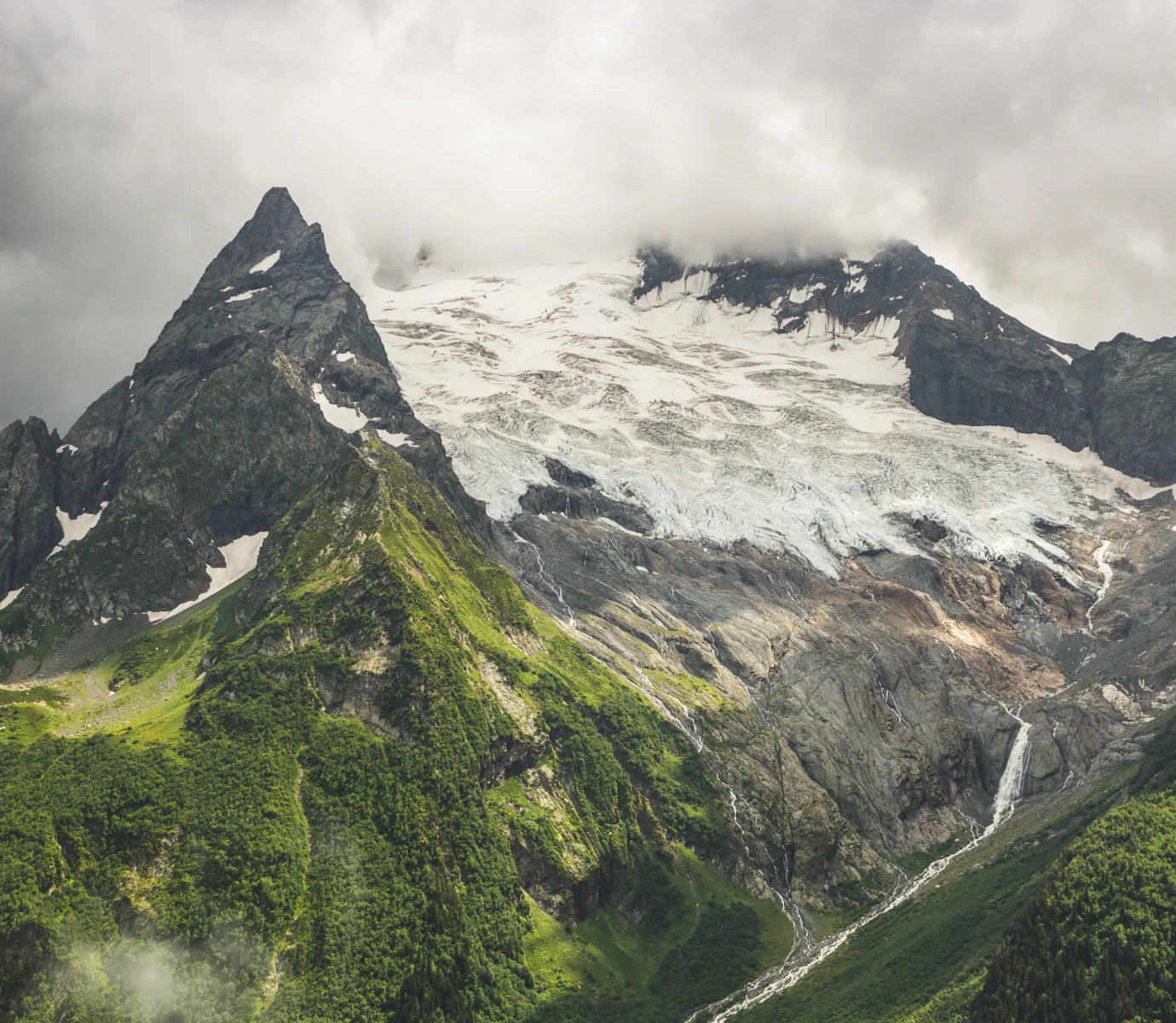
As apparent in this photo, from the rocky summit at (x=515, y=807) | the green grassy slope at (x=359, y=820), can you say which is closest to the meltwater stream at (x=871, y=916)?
the rocky summit at (x=515, y=807)

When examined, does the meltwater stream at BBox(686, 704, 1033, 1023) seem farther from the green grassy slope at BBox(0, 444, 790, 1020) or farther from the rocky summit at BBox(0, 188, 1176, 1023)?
the green grassy slope at BBox(0, 444, 790, 1020)

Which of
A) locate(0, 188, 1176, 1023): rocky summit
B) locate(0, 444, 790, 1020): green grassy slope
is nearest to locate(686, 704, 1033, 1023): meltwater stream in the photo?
locate(0, 188, 1176, 1023): rocky summit

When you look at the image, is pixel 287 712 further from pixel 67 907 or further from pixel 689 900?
pixel 689 900

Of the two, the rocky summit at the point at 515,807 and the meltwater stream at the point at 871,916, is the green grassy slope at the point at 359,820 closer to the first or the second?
the rocky summit at the point at 515,807

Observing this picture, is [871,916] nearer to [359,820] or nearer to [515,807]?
[515,807]

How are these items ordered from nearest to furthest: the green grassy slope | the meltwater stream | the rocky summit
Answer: the green grassy slope, the rocky summit, the meltwater stream

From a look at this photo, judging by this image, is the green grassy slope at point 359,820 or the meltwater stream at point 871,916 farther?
the meltwater stream at point 871,916

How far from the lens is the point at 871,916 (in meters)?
135

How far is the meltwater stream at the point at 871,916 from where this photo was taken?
115m

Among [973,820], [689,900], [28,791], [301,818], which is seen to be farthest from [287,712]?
[973,820]

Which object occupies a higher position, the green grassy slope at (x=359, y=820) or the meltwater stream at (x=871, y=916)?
the green grassy slope at (x=359, y=820)

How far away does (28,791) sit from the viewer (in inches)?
4166

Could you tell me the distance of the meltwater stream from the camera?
115 m

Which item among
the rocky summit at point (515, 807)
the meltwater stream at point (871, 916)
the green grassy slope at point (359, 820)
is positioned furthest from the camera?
the meltwater stream at point (871, 916)
